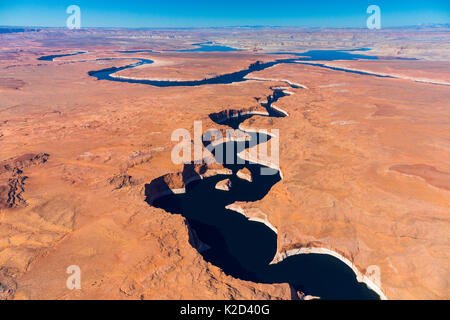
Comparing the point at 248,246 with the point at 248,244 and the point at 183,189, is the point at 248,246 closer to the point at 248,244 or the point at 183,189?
the point at 248,244

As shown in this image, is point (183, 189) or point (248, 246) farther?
point (183, 189)

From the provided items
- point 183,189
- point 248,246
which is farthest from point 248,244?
point 183,189

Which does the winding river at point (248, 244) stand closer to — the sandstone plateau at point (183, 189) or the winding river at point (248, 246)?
the winding river at point (248, 246)

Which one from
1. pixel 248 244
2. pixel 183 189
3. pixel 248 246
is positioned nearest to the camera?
pixel 248 246

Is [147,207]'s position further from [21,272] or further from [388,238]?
[388,238]

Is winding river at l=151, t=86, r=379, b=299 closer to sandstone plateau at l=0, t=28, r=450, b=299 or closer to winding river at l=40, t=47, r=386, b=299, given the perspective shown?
winding river at l=40, t=47, r=386, b=299

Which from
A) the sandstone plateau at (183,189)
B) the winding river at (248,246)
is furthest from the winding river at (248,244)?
the sandstone plateau at (183,189)

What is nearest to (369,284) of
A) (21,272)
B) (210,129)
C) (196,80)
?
(21,272)

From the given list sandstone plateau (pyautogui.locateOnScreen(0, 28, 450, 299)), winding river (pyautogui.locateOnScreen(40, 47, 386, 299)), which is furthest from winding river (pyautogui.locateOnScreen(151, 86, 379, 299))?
sandstone plateau (pyautogui.locateOnScreen(0, 28, 450, 299))
